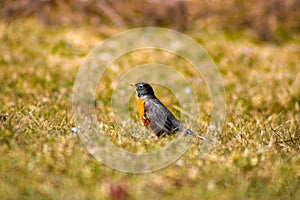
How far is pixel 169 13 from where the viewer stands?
35.8 ft

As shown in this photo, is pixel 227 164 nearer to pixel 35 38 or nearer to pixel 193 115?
pixel 193 115

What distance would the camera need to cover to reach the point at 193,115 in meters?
5.88

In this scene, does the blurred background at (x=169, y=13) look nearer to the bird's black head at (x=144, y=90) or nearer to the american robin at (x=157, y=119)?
the bird's black head at (x=144, y=90)

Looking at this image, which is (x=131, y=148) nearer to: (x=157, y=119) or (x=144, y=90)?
(x=157, y=119)

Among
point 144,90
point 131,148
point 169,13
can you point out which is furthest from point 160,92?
point 169,13

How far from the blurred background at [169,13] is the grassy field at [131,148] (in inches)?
105

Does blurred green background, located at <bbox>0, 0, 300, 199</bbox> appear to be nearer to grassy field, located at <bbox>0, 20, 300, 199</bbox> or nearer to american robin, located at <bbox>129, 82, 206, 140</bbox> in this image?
grassy field, located at <bbox>0, 20, 300, 199</bbox>

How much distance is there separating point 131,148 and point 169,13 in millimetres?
7233

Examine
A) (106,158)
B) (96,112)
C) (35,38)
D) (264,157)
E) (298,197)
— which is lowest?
(298,197)

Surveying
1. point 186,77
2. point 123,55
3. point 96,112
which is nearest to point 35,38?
point 123,55

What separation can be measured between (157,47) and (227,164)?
5523 mm

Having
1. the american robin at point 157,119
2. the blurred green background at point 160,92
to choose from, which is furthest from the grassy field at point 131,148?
the american robin at point 157,119

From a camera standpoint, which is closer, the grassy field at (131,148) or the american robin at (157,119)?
the grassy field at (131,148)

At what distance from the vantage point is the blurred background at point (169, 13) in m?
10.5
